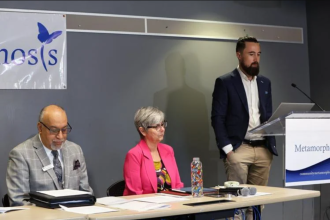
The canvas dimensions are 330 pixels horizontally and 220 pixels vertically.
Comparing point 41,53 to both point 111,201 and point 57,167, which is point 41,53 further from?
point 111,201

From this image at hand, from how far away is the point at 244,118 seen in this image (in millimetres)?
4836

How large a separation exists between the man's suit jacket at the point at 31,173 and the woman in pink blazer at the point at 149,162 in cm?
41

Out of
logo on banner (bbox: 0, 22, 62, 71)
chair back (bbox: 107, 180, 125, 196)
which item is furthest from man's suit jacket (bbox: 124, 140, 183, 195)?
logo on banner (bbox: 0, 22, 62, 71)

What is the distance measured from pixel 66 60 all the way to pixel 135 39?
2.42 ft

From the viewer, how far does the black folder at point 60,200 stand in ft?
9.86

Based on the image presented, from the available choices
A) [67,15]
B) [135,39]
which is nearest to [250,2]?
[135,39]

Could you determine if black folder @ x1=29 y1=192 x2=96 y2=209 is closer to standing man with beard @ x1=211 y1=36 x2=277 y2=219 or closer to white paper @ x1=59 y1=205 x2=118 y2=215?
white paper @ x1=59 y1=205 x2=118 y2=215

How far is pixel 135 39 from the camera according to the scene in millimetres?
5285

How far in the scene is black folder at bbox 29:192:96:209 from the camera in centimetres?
301

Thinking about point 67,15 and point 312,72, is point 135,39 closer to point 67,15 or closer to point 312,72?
point 67,15

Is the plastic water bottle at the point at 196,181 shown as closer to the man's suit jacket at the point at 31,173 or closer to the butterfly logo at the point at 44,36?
the man's suit jacket at the point at 31,173

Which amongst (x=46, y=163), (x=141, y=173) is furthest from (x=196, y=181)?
(x=46, y=163)

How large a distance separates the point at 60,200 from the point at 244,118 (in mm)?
2272

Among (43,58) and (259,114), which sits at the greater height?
(43,58)
